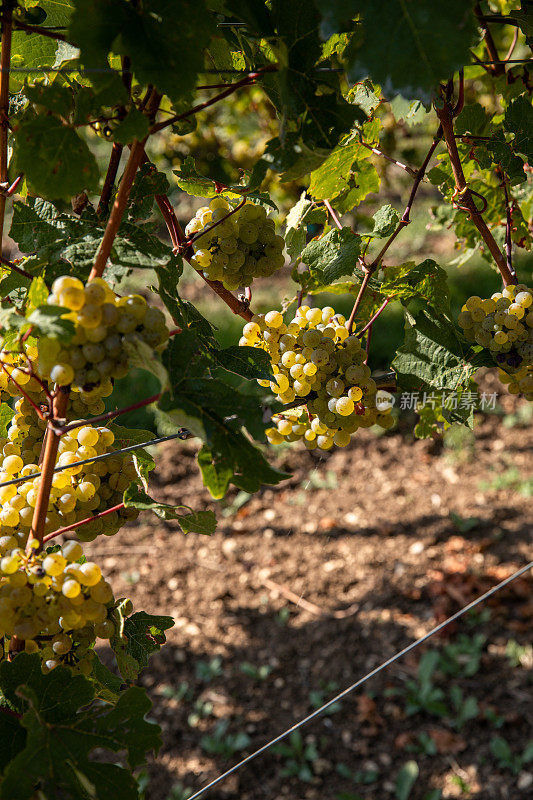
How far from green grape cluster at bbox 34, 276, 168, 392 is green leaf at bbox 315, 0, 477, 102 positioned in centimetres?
29

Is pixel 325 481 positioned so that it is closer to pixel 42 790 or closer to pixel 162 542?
pixel 162 542

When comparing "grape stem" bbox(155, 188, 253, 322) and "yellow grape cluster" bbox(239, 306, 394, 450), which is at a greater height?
"grape stem" bbox(155, 188, 253, 322)

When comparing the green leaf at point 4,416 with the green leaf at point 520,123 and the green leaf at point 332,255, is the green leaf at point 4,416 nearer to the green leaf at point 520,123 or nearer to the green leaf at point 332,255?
the green leaf at point 332,255

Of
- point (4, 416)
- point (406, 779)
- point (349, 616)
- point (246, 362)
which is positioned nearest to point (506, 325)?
point (246, 362)

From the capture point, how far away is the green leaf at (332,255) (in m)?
1.04

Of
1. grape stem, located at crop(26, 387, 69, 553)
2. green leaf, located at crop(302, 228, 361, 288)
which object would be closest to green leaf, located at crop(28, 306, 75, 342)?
grape stem, located at crop(26, 387, 69, 553)

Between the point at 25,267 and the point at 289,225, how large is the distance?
48 cm

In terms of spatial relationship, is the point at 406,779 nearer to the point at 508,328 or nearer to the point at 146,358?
the point at 508,328

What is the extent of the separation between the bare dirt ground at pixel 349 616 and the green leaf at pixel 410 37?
6.25 ft

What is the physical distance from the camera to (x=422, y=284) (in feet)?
3.56

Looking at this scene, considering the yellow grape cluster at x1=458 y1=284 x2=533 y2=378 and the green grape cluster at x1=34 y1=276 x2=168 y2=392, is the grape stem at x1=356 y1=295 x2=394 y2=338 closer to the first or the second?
the yellow grape cluster at x1=458 y1=284 x2=533 y2=378

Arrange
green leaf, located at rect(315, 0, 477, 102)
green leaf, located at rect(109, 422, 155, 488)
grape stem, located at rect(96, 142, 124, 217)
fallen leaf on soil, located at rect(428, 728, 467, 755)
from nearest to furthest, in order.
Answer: green leaf, located at rect(315, 0, 477, 102)
grape stem, located at rect(96, 142, 124, 217)
green leaf, located at rect(109, 422, 155, 488)
fallen leaf on soil, located at rect(428, 728, 467, 755)

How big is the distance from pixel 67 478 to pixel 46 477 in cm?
11

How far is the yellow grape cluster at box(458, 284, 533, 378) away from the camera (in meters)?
0.98
